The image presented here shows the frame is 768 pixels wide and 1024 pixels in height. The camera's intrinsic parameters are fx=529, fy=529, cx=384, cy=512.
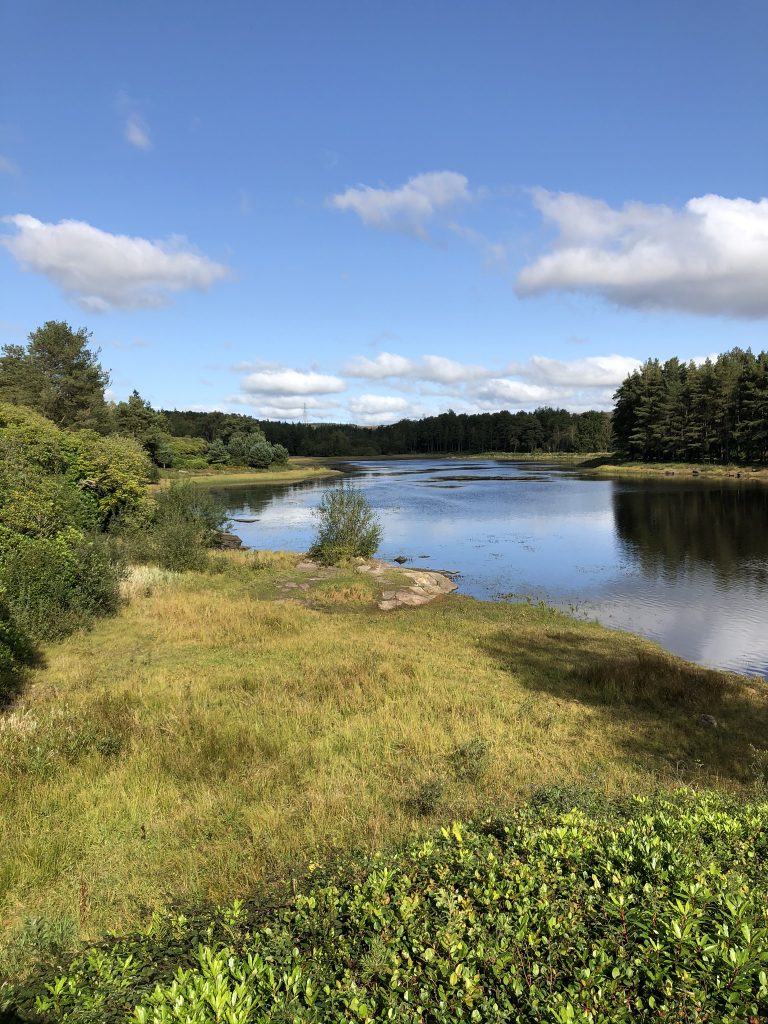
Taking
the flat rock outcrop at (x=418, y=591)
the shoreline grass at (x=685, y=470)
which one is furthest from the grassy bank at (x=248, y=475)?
the flat rock outcrop at (x=418, y=591)

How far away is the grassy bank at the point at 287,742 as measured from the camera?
18.0 ft

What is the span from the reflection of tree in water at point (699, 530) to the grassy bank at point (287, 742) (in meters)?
14.6

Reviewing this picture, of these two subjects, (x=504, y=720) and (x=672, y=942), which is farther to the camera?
(x=504, y=720)

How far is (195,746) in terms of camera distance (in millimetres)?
8383

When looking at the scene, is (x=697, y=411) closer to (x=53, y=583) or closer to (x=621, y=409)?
(x=621, y=409)

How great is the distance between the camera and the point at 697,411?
89.7 meters

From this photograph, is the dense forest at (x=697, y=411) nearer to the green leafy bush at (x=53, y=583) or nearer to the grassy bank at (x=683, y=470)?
the grassy bank at (x=683, y=470)

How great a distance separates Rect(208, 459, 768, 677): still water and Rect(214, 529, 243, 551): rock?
117 inches

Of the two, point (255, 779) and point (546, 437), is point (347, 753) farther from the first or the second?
point (546, 437)

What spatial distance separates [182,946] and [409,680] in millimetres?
9427

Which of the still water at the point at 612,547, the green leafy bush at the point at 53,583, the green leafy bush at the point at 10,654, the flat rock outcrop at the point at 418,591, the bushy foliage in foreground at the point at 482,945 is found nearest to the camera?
the bushy foliage in foreground at the point at 482,945

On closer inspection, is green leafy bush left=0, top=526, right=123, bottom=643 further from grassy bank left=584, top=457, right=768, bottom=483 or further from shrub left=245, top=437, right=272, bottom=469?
shrub left=245, top=437, right=272, bottom=469

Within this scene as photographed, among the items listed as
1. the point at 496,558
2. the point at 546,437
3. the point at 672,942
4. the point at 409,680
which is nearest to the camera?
the point at 672,942

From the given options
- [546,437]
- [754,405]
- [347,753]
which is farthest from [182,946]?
[546,437]
